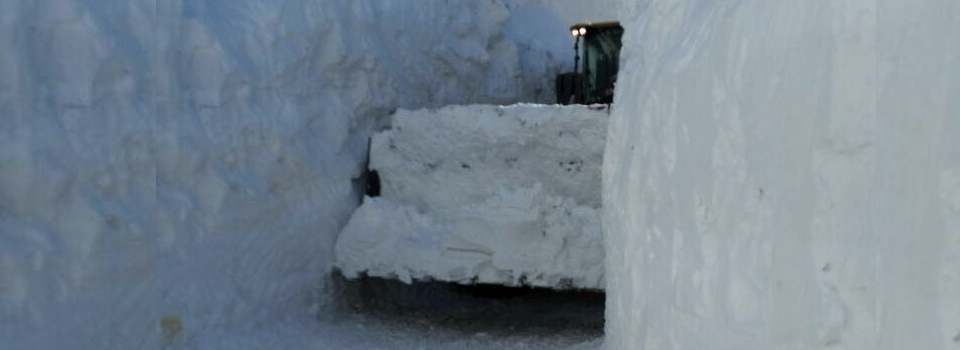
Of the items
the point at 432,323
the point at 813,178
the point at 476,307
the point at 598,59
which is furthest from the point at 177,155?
the point at 598,59

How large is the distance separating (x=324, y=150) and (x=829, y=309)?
621 cm

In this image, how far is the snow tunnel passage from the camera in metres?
8.74

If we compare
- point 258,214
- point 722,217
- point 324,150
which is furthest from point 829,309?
point 324,150

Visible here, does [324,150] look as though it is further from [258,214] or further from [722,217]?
[722,217]

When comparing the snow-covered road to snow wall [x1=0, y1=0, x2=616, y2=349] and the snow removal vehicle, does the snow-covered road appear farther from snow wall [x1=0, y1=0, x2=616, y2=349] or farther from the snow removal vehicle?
the snow removal vehicle

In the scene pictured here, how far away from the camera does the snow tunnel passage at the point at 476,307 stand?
28.7 feet

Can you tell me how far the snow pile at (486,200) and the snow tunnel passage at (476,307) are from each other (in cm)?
59

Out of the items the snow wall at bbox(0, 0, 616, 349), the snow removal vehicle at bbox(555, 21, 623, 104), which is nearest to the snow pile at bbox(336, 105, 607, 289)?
the snow wall at bbox(0, 0, 616, 349)

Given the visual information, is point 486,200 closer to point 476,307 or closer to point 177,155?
point 476,307

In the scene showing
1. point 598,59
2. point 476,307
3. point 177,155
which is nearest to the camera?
point 177,155

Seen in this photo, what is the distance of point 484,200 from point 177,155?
2474mm

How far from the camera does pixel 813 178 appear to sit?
2900mm

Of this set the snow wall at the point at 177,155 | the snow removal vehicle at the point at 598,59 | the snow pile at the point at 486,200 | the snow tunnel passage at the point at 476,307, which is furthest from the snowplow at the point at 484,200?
the snow removal vehicle at the point at 598,59

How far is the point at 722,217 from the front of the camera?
136 inches
